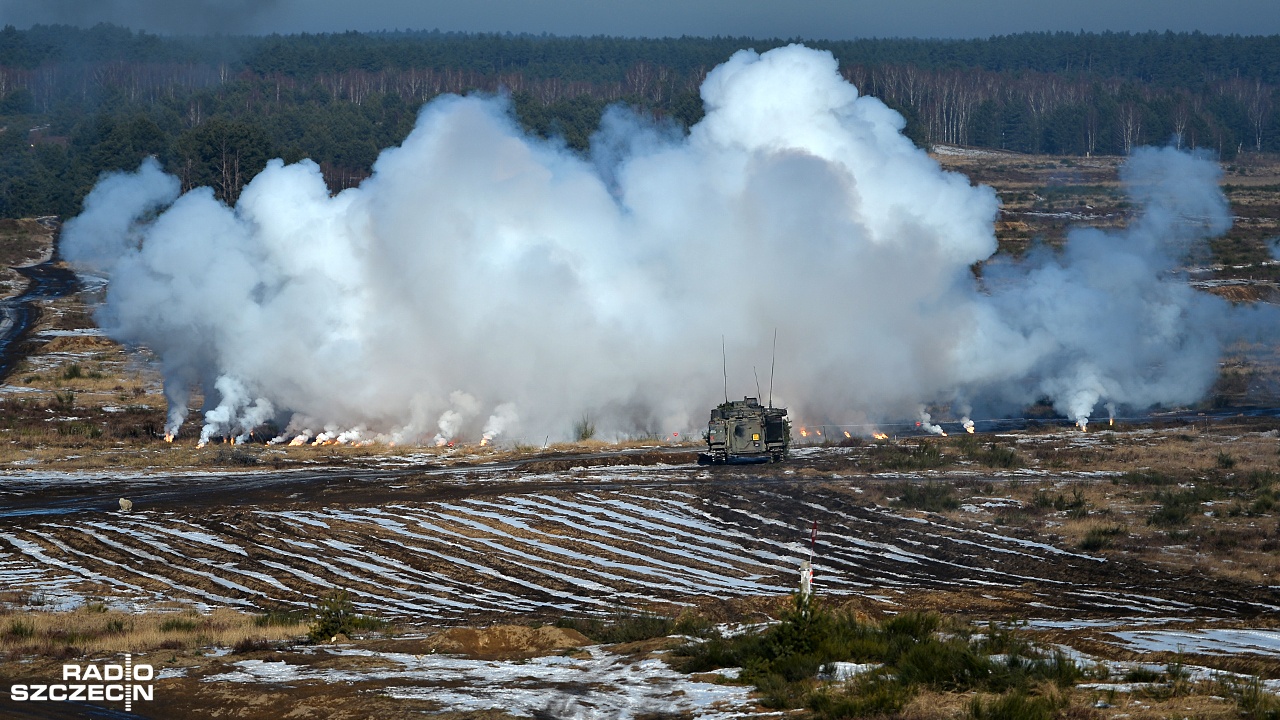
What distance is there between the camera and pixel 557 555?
120 ft

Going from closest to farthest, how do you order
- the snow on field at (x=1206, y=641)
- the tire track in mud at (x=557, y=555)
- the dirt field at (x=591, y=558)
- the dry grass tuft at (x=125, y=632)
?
the dirt field at (x=591, y=558)
the snow on field at (x=1206, y=641)
the dry grass tuft at (x=125, y=632)
the tire track in mud at (x=557, y=555)

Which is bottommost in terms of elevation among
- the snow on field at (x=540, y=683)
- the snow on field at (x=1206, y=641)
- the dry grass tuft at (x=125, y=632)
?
the dry grass tuft at (x=125, y=632)

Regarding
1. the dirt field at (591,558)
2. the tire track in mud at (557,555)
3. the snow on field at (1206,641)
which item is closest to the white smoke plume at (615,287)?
the dirt field at (591,558)

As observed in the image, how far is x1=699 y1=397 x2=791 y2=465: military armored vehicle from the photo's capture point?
53969 mm

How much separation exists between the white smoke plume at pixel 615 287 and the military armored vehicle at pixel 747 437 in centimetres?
838

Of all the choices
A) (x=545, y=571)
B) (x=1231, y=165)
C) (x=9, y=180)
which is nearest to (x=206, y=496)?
(x=545, y=571)

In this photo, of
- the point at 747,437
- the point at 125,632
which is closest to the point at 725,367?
the point at 747,437

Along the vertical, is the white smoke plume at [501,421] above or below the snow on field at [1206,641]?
above

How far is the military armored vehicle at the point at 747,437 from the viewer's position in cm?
5397

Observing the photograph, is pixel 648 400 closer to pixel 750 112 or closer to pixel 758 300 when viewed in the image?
pixel 758 300

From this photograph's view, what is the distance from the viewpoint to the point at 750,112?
219 feet

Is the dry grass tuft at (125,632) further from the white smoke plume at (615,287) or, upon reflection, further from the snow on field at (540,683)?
the white smoke plume at (615,287)

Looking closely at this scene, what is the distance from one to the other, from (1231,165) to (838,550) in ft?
453

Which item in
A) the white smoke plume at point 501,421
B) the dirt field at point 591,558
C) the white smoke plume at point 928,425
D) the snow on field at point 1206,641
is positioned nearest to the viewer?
the dirt field at point 591,558
